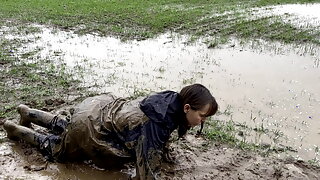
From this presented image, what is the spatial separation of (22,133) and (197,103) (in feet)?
7.96

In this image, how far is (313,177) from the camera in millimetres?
4008

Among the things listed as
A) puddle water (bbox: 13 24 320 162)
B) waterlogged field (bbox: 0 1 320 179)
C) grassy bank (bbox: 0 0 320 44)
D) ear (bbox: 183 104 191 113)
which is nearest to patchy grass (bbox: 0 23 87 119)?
waterlogged field (bbox: 0 1 320 179)

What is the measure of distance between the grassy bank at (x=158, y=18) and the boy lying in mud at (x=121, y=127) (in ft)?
19.4

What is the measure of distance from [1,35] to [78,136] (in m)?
7.78

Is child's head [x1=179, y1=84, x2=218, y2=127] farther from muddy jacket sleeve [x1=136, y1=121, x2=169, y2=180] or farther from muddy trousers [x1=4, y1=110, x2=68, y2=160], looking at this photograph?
muddy trousers [x1=4, y1=110, x2=68, y2=160]

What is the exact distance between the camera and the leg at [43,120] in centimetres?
425

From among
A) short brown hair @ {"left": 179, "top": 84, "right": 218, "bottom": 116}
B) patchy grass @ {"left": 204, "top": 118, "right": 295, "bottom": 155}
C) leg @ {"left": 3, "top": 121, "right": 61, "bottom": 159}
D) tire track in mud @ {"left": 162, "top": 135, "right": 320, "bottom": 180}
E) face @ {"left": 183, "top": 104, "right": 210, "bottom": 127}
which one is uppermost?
short brown hair @ {"left": 179, "top": 84, "right": 218, "bottom": 116}

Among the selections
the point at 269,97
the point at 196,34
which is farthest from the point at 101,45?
the point at 269,97

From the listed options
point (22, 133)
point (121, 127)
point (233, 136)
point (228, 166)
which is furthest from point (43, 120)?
point (233, 136)

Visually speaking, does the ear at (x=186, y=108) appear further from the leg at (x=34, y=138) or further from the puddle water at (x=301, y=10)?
the puddle water at (x=301, y=10)

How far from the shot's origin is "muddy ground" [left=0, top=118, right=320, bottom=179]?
3908 mm

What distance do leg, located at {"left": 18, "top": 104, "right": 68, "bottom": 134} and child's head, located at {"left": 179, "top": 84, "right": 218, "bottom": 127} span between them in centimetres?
174

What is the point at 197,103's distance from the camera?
10.4ft

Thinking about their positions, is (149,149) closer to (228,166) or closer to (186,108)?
(186,108)
